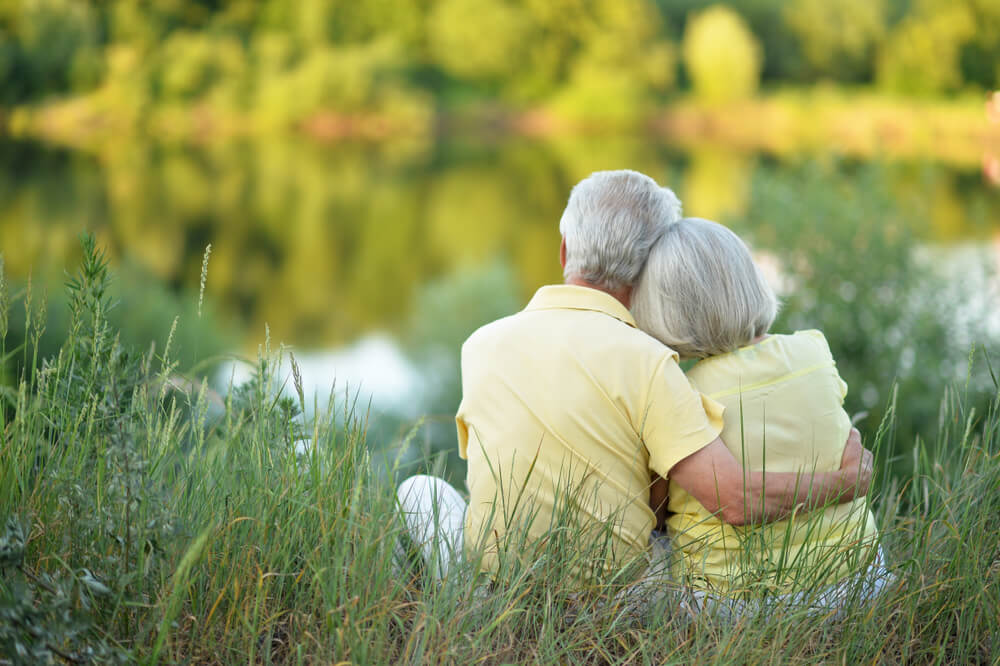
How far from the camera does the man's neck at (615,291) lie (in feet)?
6.02

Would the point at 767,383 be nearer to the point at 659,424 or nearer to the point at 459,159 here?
the point at 659,424

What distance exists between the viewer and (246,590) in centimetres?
137

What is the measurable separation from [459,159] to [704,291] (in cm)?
3404

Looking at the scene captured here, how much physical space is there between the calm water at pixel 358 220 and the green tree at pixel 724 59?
243 cm

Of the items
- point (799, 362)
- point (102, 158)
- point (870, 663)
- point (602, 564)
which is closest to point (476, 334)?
point (602, 564)

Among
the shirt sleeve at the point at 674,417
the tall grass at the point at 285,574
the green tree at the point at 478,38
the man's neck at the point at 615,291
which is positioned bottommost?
the tall grass at the point at 285,574

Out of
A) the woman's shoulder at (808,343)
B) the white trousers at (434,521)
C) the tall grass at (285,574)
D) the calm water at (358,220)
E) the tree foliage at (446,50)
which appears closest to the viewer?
the tall grass at (285,574)

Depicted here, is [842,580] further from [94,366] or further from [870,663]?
[94,366]

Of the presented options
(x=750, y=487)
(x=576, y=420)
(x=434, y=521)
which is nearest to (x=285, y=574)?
(x=434, y=521)

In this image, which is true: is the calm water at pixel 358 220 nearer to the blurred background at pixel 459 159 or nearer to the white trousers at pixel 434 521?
the blurred background at pixel 459 159

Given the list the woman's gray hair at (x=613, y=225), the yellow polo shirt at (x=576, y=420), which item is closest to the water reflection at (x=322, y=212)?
the woman's gray hair at (x=613, y=225)

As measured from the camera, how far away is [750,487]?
63.1 inches

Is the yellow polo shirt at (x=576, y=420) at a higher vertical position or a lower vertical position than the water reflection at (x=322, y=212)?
lower

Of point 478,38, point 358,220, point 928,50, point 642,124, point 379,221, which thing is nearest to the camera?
point 928,50
